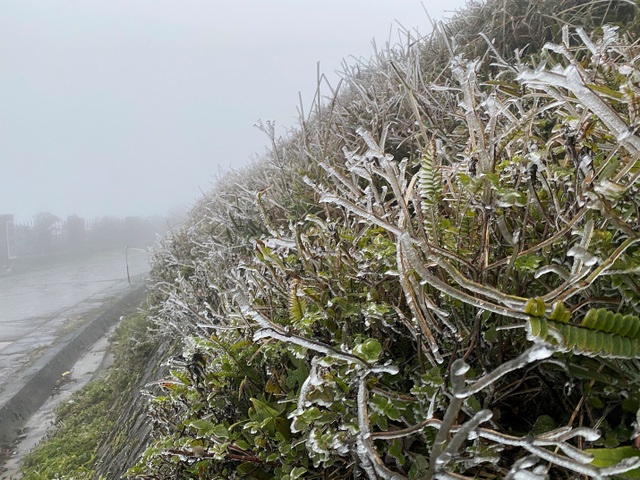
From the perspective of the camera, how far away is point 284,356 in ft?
4.22

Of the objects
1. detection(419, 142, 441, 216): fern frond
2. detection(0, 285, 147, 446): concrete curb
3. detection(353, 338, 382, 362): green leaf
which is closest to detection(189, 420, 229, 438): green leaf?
detection(353, 338, 382, 362): green leaf

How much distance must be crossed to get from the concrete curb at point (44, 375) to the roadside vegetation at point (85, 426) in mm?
763

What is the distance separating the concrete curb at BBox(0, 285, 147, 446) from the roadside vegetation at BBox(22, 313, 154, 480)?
76 centimetres

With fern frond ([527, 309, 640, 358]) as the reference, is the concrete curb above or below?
below

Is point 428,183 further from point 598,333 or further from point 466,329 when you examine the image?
point 598,333

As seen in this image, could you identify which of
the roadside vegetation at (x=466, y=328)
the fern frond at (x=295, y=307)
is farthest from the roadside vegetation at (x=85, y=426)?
the fern frond at (x=295, y=307)

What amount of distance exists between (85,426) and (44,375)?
3.63 metres

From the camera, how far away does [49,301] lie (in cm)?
2003

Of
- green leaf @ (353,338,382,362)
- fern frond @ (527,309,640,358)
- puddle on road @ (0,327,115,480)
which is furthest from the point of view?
puddle on road @ (0,327,115,480)

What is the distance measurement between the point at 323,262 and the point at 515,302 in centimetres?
75

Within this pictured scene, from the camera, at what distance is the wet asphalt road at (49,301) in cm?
1109

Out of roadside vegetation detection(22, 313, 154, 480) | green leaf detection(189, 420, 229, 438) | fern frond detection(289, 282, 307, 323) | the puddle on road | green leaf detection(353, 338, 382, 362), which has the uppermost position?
fern frond detection(289, 282, 307, 323)

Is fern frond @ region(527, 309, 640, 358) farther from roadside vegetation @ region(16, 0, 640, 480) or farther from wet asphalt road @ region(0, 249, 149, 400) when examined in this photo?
wet asphalt road @ region(0, 249, 149, 400)

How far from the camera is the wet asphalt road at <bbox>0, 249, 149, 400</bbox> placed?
36.4 ft
